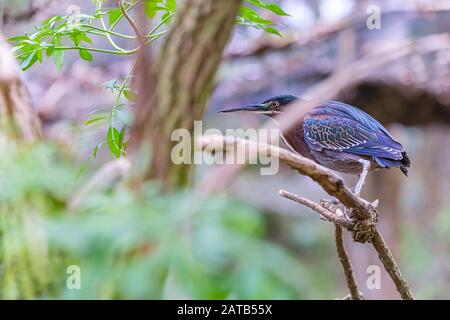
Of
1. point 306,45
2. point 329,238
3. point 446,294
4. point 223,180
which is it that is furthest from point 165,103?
point 329,238

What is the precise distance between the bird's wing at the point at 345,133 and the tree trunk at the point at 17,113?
2.29 ft

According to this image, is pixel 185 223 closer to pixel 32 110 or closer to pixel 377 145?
pixel 377 145

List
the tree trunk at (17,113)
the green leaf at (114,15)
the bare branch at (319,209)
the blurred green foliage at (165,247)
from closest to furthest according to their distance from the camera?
1. the blurred green foliage at (165,247)
2. the bare branch at (319,209)
3. the green leaf at (114,15)
4. the tree trunk at (17,113)

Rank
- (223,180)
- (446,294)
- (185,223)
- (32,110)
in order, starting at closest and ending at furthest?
1. (185,223)
2. (223,180)
3. (32,110)
4. (446,294)

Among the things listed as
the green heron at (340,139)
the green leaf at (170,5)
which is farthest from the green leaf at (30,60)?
the green heron at (340,139)

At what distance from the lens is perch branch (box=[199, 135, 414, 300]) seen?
98cm

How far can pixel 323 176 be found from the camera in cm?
100

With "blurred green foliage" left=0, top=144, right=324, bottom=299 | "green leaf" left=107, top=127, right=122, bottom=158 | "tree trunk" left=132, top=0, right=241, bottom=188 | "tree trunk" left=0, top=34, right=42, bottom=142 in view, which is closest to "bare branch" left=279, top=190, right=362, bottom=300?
"blurred green foliage" left=0, top=144, right=324, bottom=299

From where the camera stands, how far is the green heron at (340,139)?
125 centimetres

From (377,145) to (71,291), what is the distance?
644mm

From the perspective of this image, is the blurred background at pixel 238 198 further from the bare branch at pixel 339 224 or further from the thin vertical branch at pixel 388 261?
the thin vertical branch at pixel 388 261

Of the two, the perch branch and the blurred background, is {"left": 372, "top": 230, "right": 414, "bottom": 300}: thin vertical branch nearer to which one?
the perch branch
